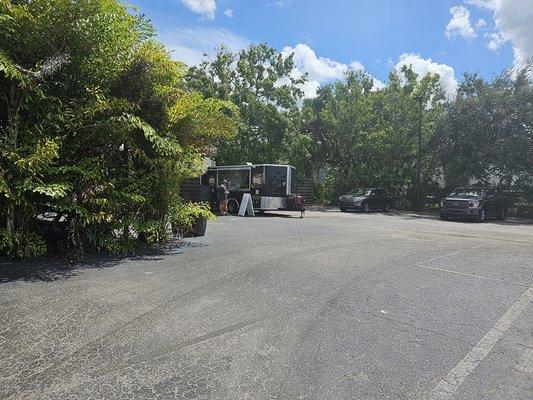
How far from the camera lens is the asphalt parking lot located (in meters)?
2.93

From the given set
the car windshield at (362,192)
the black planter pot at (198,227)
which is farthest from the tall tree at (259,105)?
the black planter pot at (198,227)

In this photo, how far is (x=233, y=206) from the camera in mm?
18250

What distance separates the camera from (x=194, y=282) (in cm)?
563

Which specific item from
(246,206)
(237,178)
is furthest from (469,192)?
(237,178)

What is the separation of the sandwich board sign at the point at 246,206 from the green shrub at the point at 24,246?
35.0 feet

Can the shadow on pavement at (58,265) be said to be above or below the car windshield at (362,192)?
below

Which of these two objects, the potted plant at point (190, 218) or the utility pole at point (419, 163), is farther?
the utility pole at point (419, 163)

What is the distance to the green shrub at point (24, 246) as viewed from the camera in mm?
6400

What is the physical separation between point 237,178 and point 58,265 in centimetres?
1243

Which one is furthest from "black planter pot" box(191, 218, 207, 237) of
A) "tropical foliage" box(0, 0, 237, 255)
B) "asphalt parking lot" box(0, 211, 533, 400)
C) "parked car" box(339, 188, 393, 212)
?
"parked car" box(339, 188, 393, 212)

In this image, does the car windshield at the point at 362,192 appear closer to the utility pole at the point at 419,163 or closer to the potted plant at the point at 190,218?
the utility pole at the point at 419,163

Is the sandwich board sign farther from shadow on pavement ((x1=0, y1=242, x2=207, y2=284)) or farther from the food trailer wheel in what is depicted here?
shadow on pavement ((x1=0, y1=242, x2=207, y2=284))

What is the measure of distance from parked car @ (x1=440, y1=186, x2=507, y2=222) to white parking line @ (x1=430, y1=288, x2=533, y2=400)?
1490cm

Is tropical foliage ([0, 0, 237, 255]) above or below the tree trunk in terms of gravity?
above
